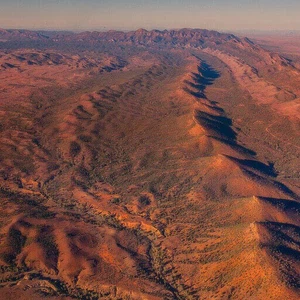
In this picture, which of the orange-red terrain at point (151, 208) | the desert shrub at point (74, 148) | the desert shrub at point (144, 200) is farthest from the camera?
the desert shrub at point (74, 148)

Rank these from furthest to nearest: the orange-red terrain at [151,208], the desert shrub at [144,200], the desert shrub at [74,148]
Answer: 1. the desert shrub at [74,148]
2. the desert shrub at [144,200]
3. the orange-red terrain at [151,208]

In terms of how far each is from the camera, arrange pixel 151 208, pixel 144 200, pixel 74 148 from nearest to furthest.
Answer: pixel 151 208 → pixel 144 200 → pixel 74 148

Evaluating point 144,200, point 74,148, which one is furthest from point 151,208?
point 74,148

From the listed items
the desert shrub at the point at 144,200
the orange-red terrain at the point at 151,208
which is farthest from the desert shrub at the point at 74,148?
the desert shrub at the point at 144,200

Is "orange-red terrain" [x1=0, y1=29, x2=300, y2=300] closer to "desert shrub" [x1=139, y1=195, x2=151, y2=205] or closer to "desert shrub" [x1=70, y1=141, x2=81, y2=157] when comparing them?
"desert shrub" [x1=139, y1=195, x2=151, y2=205]

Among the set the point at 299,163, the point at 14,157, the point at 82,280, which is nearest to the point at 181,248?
the point at 82,280

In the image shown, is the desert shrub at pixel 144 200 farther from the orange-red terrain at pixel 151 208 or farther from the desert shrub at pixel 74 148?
the desert shrub at pixel 74 148

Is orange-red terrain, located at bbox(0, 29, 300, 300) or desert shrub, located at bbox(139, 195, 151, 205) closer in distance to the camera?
orange-red terrain, located at bbox(0, 29, 300, 300)

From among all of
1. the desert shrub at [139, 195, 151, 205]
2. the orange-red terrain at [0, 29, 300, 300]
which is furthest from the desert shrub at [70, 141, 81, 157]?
the desert shrub at [139, 195, 151, 205]

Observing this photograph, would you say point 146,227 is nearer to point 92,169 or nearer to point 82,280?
point 82,280

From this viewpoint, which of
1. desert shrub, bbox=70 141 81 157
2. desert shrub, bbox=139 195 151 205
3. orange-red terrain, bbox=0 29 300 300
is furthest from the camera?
desert shrub, bbox=70 141 81 157

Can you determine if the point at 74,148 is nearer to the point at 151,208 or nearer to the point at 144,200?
the point at 144,200

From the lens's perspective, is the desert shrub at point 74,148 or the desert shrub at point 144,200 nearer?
the desert shrub at point 144,200
